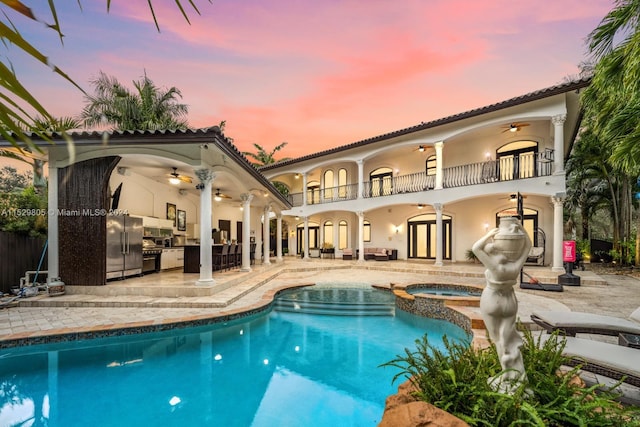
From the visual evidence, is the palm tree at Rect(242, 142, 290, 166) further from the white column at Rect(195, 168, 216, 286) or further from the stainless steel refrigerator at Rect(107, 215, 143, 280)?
the white column at Rect(195, 168, 216, 286)

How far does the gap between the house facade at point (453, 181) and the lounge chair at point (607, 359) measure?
764cm

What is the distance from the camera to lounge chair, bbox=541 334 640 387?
2.57 metres

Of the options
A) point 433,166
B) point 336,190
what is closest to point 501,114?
point 433,166

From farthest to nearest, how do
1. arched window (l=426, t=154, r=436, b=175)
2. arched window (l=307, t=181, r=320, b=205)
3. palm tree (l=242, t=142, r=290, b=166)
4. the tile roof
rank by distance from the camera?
palm tree (l=242, t=142, r=290, b=166) → arched window (l=307, t=181, r=320, b=205) → arched window (l=426, t=154, r=436, b=175) → the tile roof

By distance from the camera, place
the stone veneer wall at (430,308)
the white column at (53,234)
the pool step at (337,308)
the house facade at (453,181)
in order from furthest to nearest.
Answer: the house facade at (453,181) < the white column at (53,234) < the pool step at (337,308) < the stone veneer wall at (430,308)

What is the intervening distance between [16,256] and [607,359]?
11.3m

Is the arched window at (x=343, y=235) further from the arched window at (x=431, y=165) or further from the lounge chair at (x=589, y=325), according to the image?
the lounge chair at (x=589, y=325)

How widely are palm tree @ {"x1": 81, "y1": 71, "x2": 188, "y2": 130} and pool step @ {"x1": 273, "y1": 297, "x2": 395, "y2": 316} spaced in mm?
11132

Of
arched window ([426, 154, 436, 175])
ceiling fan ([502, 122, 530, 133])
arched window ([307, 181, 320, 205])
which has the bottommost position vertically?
arched window ([307, 181, 320, 205])

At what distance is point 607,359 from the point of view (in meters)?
2.74

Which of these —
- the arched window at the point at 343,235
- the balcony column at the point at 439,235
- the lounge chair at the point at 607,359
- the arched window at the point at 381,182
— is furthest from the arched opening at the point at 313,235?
the lounge chair at the point at 607,359

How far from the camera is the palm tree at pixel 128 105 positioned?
549 inches

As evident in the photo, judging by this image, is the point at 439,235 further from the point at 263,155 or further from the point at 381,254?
the point at 263,155

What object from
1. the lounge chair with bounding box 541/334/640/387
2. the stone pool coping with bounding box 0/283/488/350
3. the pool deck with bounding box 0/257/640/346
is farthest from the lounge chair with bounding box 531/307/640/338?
the pool deck with bounding box 0/257/640/346
